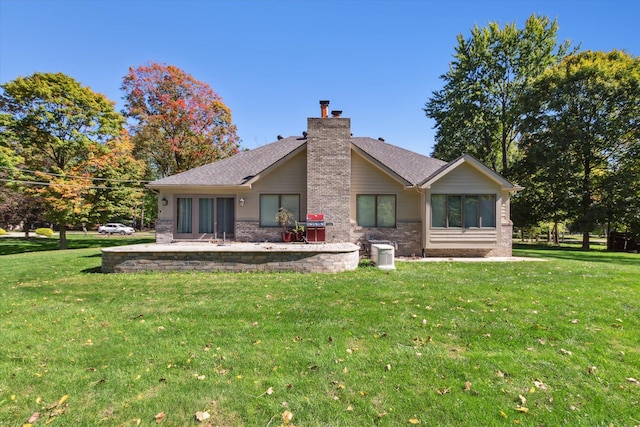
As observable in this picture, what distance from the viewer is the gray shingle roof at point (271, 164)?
13422mm

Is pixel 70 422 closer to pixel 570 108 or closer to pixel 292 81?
pixel 292 81

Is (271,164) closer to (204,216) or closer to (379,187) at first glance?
(204,216)

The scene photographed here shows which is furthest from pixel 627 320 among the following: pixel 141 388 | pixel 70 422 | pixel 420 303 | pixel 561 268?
pixel 70 422

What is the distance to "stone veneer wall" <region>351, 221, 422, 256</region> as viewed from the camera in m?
13.2

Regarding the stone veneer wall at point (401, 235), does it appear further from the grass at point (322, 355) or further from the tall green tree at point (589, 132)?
the tall green tree at point (589, 132)

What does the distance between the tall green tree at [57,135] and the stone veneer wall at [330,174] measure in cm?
1566

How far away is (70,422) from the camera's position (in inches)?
105

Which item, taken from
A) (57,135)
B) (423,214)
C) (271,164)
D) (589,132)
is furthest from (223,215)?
(589,132)

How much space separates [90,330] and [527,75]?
106 feet

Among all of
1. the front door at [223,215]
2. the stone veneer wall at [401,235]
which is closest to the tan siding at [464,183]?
the stone veneer wall at [401,235]

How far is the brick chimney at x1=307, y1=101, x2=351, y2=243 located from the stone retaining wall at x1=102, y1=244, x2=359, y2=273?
367 centimetres

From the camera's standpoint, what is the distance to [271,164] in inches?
544

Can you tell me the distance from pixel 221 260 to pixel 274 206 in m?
4.73

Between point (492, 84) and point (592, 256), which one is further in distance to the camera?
point (492, 84)
